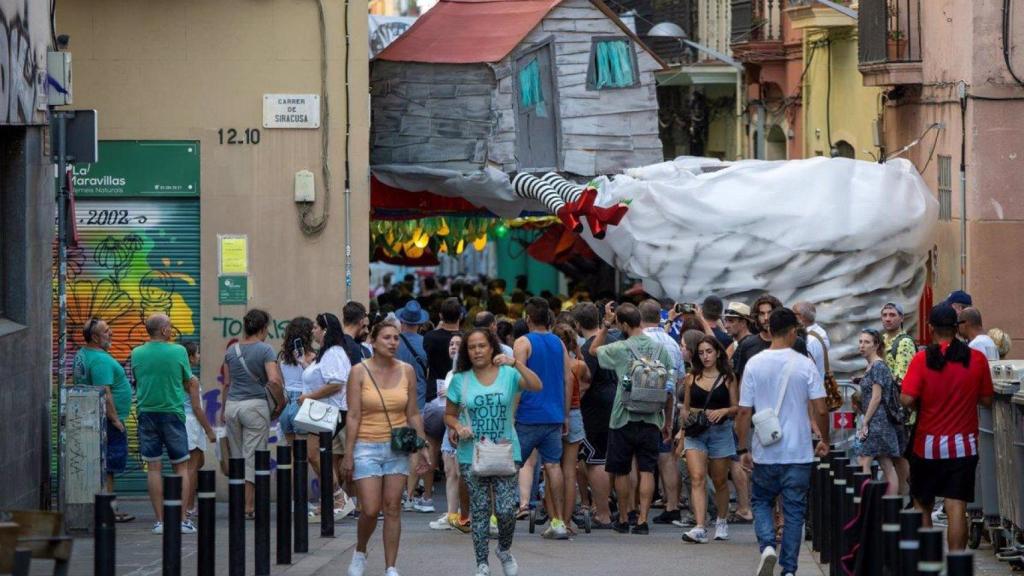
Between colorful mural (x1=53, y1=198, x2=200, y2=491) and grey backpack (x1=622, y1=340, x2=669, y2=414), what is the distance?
15.2 feet

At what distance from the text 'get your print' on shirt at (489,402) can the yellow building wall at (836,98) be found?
1307cm

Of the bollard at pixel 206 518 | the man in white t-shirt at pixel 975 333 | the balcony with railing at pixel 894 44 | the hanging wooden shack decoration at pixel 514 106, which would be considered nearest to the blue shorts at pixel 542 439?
the man in white t-shirt at pixel 975 333

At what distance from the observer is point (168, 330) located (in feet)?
47.0

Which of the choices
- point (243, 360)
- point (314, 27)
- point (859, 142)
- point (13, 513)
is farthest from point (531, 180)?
point (13, 513)

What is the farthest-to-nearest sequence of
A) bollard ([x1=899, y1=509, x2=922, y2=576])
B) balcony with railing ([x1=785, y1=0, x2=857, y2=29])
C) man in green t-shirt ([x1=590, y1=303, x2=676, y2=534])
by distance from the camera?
1. balcony with railing ([x1=785, y1=0, x2=857, y2=29])
2. man in green t-shirt ([x1=590, y1=303, x2=676, y2=534])
3. bollard ([x1=899, y1=509, x2=922, y2=576])

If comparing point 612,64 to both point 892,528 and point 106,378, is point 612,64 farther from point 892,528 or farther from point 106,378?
point 892,528

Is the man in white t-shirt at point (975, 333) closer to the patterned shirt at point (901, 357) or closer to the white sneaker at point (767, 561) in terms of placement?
the patterned shirt at point (901, 357)

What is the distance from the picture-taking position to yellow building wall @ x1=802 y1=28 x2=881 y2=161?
25125mm

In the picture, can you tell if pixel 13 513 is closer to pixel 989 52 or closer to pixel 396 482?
pixel 396 482

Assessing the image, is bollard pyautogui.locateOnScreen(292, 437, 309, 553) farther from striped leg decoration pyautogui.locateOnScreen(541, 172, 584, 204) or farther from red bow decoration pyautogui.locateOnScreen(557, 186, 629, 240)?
striped leg decoration pyautogui.locateOnScreen(541, 172, 584, 204)

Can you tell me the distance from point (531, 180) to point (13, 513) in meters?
11.4

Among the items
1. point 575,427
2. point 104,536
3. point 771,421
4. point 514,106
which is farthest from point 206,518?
point 514,106

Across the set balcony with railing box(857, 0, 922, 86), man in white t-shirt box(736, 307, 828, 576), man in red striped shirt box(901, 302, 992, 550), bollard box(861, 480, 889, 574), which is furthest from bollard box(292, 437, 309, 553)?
balcony with railing box(857, 0, 922, 86)

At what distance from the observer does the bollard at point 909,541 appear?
744 centimetres
